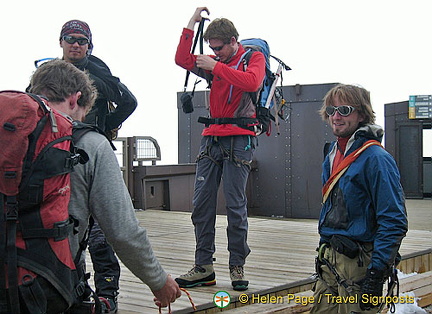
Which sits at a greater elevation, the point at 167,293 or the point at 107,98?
the point at 107,98

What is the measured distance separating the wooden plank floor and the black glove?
1.46m

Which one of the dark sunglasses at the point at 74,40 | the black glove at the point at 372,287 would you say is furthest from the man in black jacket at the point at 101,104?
the black glove at the point at 372,287

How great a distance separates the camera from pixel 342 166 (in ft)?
11.7

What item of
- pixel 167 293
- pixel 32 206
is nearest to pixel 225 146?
pixel 167 293

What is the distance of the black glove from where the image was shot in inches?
128

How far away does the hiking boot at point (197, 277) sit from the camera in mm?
4938

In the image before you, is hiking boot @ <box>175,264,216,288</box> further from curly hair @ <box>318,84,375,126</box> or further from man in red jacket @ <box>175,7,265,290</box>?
curly hair @ <box>318,84,375,126</box>

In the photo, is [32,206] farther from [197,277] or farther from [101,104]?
[197,277]

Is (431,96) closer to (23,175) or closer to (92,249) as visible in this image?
(92,249)

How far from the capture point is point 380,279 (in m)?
3.25

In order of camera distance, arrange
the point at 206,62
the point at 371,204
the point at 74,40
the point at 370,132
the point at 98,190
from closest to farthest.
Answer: the point at 98,190
the point at 371,204
the point at 370,132
the point at 74,40
the point at 206,62

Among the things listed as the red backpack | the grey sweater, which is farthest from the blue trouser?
the red backpack

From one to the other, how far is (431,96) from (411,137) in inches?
52.5

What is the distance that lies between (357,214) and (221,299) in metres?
1.47
